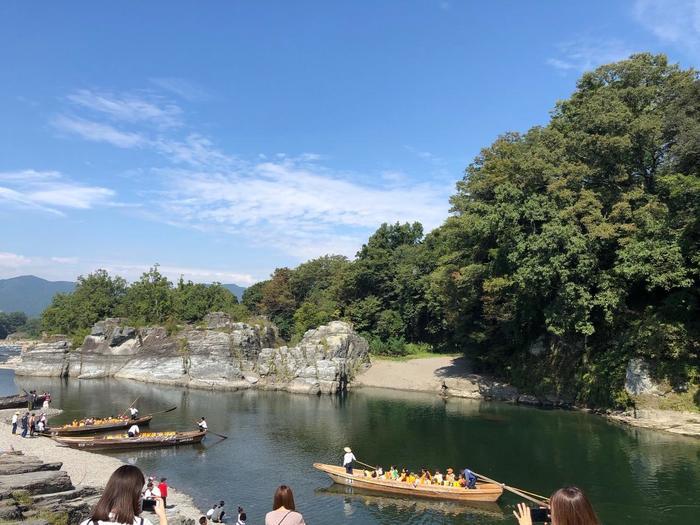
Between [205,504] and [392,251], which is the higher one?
[392,251]

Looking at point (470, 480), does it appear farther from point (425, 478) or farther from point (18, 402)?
point (18, 402)

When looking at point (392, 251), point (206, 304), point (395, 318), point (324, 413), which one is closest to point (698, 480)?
point (324, 413)

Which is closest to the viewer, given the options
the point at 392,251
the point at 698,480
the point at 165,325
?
the point at 698,480

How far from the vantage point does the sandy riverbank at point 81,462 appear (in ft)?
72.7

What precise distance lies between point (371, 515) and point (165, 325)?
178ft

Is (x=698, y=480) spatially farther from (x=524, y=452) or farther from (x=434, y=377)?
(x=434, y=377)

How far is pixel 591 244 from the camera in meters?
39.2

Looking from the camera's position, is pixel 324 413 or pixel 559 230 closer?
pixel 559 230

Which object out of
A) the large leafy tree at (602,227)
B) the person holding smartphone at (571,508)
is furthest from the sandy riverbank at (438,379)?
the person holding smartphone at (571,508)

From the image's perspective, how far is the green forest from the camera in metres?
36.3

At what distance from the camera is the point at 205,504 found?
75.2 ft

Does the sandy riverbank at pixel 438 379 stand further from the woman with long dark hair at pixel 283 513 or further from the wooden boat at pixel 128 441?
the woman with long dark hair at pixel 283 513

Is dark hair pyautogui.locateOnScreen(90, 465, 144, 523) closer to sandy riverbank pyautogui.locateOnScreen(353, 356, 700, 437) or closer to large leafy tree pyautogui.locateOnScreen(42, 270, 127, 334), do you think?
sandy riverbank pyautogui.locateOnScreen(353, 356, 700, 437)

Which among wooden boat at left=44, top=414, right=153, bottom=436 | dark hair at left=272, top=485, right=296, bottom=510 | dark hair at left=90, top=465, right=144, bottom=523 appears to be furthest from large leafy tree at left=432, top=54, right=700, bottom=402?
dark hair at left=90, top=465, right=144, bottom=523
